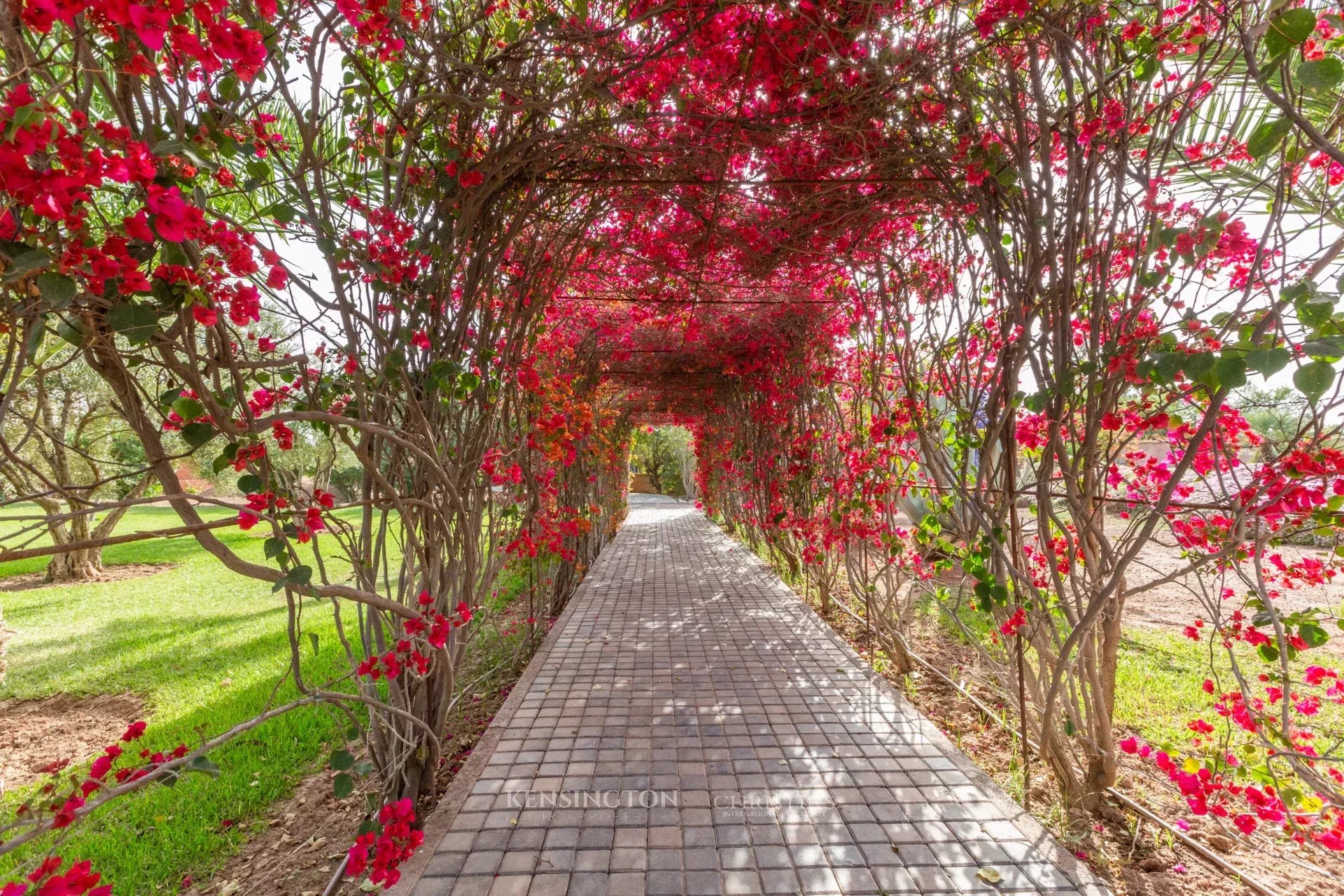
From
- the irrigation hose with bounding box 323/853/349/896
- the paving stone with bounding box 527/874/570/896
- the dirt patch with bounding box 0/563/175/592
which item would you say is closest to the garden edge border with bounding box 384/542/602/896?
the irrigation hose with bounding box 323/853/349/896

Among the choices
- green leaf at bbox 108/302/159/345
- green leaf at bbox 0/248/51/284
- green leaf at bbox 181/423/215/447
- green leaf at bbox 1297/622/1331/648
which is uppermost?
green leaf at bbox 0/248/51/284

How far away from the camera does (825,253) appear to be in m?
3.21

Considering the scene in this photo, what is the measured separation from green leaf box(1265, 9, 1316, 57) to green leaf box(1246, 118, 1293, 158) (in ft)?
0.51

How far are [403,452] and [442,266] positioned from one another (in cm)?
70

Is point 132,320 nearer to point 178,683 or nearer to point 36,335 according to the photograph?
point 36,335

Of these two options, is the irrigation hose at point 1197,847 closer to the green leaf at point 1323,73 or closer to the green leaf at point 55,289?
the green leaf at point 1323,73

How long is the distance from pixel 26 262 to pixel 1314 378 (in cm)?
250

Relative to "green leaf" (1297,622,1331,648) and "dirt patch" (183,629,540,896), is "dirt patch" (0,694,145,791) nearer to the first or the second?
"dirt patch" (183,629,540,896)

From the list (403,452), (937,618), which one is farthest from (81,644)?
(937,618)

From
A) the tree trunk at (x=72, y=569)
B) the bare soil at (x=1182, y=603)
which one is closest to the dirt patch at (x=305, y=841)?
the bare soil at (x=1182, y=603)

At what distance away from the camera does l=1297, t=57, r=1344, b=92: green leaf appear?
4.21ft

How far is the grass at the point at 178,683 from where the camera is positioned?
7.42 ft

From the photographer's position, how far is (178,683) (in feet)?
13.5

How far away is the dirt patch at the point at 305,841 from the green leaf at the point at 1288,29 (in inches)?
127
